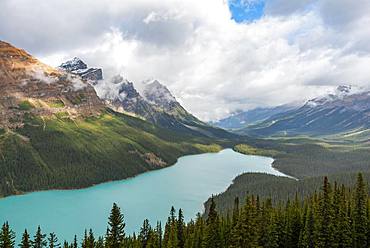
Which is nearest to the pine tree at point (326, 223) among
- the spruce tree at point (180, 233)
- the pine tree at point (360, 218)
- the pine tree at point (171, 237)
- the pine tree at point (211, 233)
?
the pine tree at point (360, 218)

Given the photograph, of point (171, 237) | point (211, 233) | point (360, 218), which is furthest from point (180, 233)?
point (360, 218)

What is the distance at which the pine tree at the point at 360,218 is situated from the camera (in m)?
66.9

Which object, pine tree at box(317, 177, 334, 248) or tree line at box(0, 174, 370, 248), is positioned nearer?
tree line at box(0, 174, 370, 248)

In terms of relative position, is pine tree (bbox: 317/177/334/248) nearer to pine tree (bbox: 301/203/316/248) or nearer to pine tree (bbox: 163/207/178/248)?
pine tree (bbox: 301/203/316/248)

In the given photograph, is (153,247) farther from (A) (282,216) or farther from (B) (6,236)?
(B) (6,236)

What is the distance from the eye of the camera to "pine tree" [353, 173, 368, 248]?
66875mm

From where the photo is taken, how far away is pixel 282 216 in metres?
80.1

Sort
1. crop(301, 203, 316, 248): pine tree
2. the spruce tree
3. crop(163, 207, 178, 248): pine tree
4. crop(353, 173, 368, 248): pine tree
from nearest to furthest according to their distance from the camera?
crop(301, 203, 316, 248): pine tree, crop(353, 173, 368, 248): pine tree, crop(163, 207, 178, 248): pine tree, the spruce tree

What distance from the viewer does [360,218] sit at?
6881 centimetres

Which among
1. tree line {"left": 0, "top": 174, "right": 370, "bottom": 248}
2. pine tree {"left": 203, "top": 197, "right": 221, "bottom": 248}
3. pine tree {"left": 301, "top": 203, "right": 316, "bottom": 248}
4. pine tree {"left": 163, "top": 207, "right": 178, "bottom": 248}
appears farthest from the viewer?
pine tree {"left": 163, "top": 207, "right": 178, "bottom": 248}

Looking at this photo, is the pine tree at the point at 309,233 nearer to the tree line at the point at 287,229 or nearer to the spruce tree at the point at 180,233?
the tree line at the point at 287,229

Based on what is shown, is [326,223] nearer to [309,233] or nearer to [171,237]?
[309,233]

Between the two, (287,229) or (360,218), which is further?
(287,229)

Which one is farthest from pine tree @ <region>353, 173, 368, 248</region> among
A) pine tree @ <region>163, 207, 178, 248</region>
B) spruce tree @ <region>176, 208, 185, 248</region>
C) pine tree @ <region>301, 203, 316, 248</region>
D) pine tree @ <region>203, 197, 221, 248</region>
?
spruce tree @ <region>176, 208, 185, 248</region>
